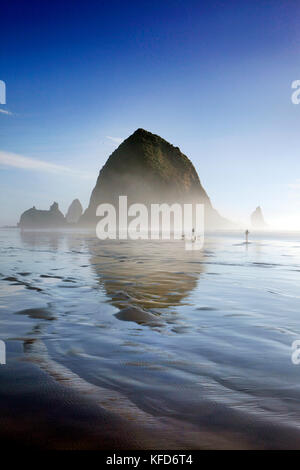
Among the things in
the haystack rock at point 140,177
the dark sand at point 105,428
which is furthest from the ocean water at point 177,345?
the haystack rock at point 140,177

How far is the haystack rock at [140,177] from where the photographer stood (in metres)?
184

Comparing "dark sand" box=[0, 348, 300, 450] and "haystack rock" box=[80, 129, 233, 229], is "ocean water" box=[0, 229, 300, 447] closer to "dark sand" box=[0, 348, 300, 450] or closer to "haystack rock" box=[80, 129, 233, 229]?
"dark sand" box=[0, 348, 300, 450]

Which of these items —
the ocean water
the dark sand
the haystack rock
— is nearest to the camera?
the dark sand

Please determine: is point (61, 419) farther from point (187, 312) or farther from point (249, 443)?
point (187, 312)

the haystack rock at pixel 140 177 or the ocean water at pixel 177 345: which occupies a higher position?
the haystack rock at pixel 140 177

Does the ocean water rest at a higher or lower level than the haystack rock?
lower

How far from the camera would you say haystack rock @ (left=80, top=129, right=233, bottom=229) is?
184 meters

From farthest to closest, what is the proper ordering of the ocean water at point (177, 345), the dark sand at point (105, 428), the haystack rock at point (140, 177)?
the haystack rock at point (140, 177) → the ocean water at point (177, 345) → the dark sand at point (105, 428)

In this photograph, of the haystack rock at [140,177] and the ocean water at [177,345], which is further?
the haystack rock at [140,177]

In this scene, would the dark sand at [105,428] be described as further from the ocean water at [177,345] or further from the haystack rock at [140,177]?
the haystack rock at [140,177]

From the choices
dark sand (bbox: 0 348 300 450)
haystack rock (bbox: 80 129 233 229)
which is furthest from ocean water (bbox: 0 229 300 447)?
haystack rock (bbox: 80 129 233 229)

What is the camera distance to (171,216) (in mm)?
192375

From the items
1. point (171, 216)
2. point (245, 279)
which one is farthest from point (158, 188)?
point (245, 279)

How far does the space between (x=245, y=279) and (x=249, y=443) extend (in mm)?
10002
